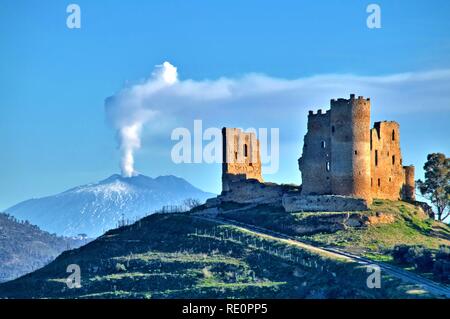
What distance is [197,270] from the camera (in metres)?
95.2

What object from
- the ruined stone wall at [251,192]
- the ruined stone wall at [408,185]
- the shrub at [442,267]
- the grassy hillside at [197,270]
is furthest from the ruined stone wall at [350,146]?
the shrub at [442,267]

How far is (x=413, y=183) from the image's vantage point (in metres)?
114

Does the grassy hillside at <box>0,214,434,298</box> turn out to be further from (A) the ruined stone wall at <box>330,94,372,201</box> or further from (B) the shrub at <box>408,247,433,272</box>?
(A) the ruined stone wall at <box>330,94,372,201</box>

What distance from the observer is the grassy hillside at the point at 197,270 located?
290ft

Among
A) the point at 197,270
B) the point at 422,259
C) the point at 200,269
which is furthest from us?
the point at 200,269

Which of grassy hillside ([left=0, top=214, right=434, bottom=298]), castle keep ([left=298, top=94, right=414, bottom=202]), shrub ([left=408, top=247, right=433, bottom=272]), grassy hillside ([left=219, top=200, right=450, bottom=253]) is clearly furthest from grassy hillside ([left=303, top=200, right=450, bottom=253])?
shrub ([left=408, top=247, right=433, bottom=272])

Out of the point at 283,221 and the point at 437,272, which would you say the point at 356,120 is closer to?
the point at 283,221

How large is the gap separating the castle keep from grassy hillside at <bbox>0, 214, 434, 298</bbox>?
8755mm

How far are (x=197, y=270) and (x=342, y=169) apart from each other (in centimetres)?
1706

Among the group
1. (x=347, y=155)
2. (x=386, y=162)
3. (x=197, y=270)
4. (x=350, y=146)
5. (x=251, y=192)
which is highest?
(x=350, y=146)

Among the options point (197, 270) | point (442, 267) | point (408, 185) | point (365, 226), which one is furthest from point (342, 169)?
point (442, 267)

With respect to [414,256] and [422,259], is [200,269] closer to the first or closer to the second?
[414,256]
